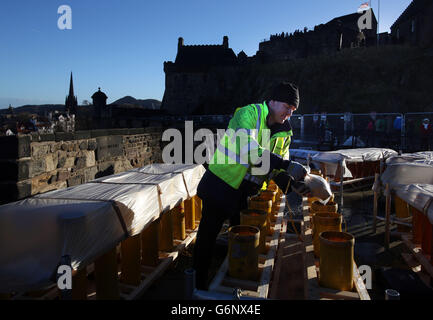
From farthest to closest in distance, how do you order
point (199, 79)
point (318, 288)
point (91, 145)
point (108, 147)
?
point (199, 79), point (108, 147), point (91, 145), point (318, 288)

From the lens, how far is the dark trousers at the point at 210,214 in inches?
116

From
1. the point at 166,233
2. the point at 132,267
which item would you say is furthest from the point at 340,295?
the point at 166,233

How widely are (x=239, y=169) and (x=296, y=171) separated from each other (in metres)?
0.50

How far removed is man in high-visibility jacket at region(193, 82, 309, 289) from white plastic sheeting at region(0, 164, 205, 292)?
2.01ft

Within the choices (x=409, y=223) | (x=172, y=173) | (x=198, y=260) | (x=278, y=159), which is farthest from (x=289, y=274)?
(x=409, y=223)

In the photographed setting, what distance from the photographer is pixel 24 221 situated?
2.15 meters

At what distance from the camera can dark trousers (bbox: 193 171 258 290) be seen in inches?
116

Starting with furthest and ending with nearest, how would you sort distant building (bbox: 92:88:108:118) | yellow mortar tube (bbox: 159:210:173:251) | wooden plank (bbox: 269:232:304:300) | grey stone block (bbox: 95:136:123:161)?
distant building (bbox: 92:88:108:118)
grey stone block (bbox: 95:136:123:161)
yellow mortar tube (bbox: 159:210:173:251)
wooden plank (bbox: 269:232:304:300)

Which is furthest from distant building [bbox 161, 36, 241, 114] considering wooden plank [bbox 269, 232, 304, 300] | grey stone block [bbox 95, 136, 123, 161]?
wooden plank [bbox 269, 232, 304, 300]

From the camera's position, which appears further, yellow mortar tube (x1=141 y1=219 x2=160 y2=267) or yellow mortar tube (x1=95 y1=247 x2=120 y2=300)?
yellow mortar tube (x1=141 y1=219 x2=160 y2=267)

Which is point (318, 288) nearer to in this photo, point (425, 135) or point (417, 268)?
point (417, 268)

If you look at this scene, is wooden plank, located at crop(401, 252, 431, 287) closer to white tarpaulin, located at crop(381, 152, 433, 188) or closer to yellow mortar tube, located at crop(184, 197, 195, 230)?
white tarpaulin, located at crop(381, 152, 433, 188)

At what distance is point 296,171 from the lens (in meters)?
2.79
